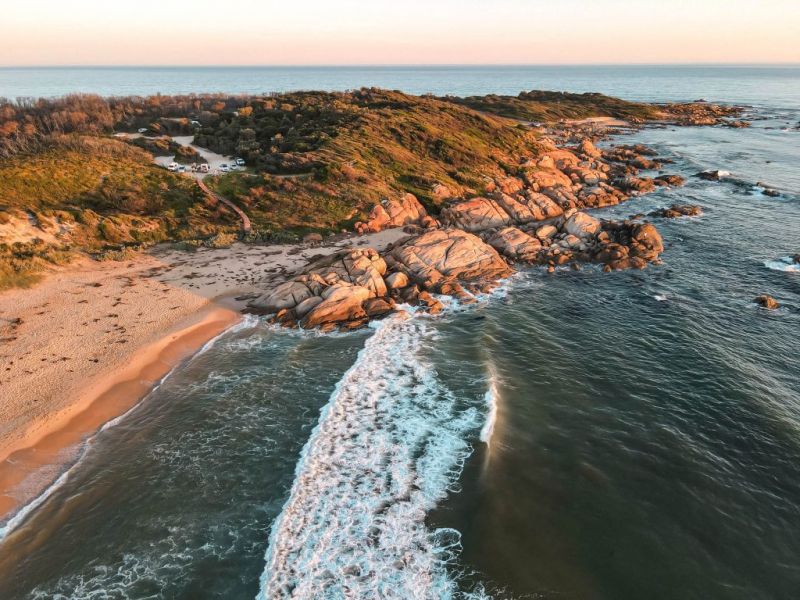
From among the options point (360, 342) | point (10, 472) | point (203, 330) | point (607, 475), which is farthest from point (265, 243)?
point (607, 475)

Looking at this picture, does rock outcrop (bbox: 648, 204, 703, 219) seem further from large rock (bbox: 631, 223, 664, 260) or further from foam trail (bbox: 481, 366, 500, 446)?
foam trail (bbox: 481, 366, 500, 446)

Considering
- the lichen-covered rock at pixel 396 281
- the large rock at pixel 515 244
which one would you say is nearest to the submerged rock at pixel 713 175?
the large rock at pixel 515 244

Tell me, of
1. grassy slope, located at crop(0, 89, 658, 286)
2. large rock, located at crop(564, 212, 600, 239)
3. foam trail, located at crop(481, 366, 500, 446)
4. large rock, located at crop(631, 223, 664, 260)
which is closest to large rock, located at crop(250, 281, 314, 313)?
grassy slope, located at crop(0, 89, 658, 286)

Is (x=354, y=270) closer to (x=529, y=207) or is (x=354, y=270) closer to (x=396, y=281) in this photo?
(x=396, y=281)

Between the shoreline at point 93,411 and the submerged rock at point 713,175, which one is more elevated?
the submerged rock at point 713,175

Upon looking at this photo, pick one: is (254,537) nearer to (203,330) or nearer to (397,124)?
(203,330)

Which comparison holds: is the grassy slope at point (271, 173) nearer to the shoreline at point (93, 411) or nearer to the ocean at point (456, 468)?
the shoreline at point (93, 411)
